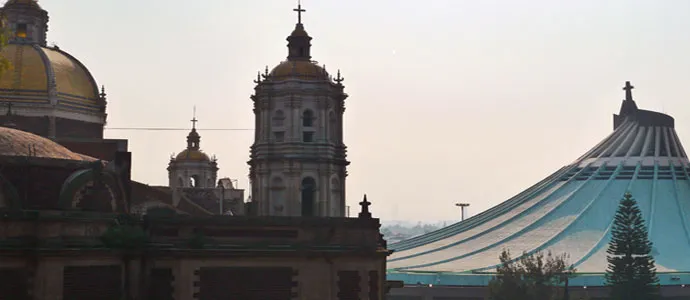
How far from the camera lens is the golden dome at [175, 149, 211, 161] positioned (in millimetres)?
70250

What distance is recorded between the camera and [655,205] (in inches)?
3433

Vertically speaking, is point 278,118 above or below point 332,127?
above

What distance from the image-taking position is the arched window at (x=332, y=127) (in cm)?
4119

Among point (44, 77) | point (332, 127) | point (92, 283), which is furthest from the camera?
point (44, 77)

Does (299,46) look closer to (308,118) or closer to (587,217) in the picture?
(308,118)

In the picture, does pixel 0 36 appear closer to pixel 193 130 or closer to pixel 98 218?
pixel 98 218

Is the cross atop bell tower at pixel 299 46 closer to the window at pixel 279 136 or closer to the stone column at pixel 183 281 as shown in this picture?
the window at pixel 279 136

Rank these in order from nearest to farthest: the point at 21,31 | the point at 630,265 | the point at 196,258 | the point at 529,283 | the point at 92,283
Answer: the point at 92,283 → the point at 196,258 → the point at 21,31 → the point at 529,283 → the point at 630,265

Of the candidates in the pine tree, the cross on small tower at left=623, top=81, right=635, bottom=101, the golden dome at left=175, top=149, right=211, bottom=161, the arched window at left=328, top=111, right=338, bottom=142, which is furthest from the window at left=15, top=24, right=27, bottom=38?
the cross on small tower at left=623, top=81, right=635, bottom=101

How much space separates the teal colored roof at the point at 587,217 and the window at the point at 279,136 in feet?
105

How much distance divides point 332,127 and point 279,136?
2.06 m

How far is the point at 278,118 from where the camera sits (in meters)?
41.0

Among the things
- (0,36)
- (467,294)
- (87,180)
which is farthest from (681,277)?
(0,36)

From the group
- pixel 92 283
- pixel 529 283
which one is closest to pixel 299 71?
pixel 92 283
